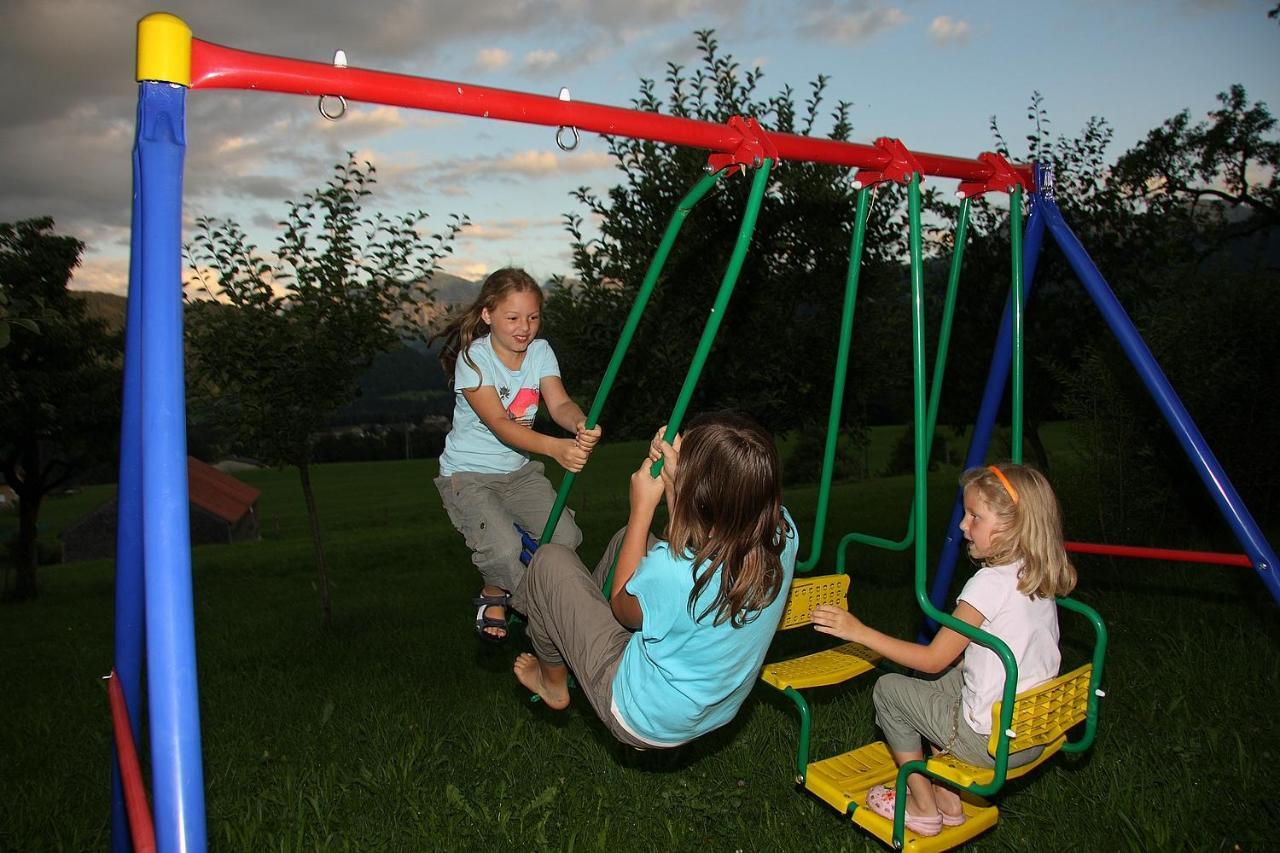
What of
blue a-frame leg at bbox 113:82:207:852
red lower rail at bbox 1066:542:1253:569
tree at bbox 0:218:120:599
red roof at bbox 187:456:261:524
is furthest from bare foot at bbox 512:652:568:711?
red roof at bbox 187:456:261:524

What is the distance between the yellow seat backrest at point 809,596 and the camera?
3719 mm

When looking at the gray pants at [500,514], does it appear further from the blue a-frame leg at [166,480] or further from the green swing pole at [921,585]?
the blue a-frame leg at [166,480]

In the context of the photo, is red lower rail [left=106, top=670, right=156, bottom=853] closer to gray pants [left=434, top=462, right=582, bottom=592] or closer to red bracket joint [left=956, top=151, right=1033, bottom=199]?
gray pants [left=434, top=462, right=582, bottom=592]

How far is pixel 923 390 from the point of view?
3234 mm

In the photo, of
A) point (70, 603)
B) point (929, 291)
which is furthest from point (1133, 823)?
point (70, 603)

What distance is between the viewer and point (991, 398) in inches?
179

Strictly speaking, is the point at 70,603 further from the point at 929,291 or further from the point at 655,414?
the point at 929,291

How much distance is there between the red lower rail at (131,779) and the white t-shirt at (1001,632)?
7.83 feet

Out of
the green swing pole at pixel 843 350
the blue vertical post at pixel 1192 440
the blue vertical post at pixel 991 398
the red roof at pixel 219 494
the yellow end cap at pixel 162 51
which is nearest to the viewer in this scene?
the yellow end cap at pixel 162 51

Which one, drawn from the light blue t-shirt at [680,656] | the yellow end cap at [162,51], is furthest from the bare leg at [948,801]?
the yellow end cap at [162,51]

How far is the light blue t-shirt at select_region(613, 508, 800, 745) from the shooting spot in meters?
2.79

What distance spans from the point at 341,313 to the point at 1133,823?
6139 mm

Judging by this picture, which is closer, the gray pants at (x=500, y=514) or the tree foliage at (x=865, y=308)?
the gray pants at (x=500, y=514)

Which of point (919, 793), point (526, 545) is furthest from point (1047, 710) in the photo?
point (526, 545)
